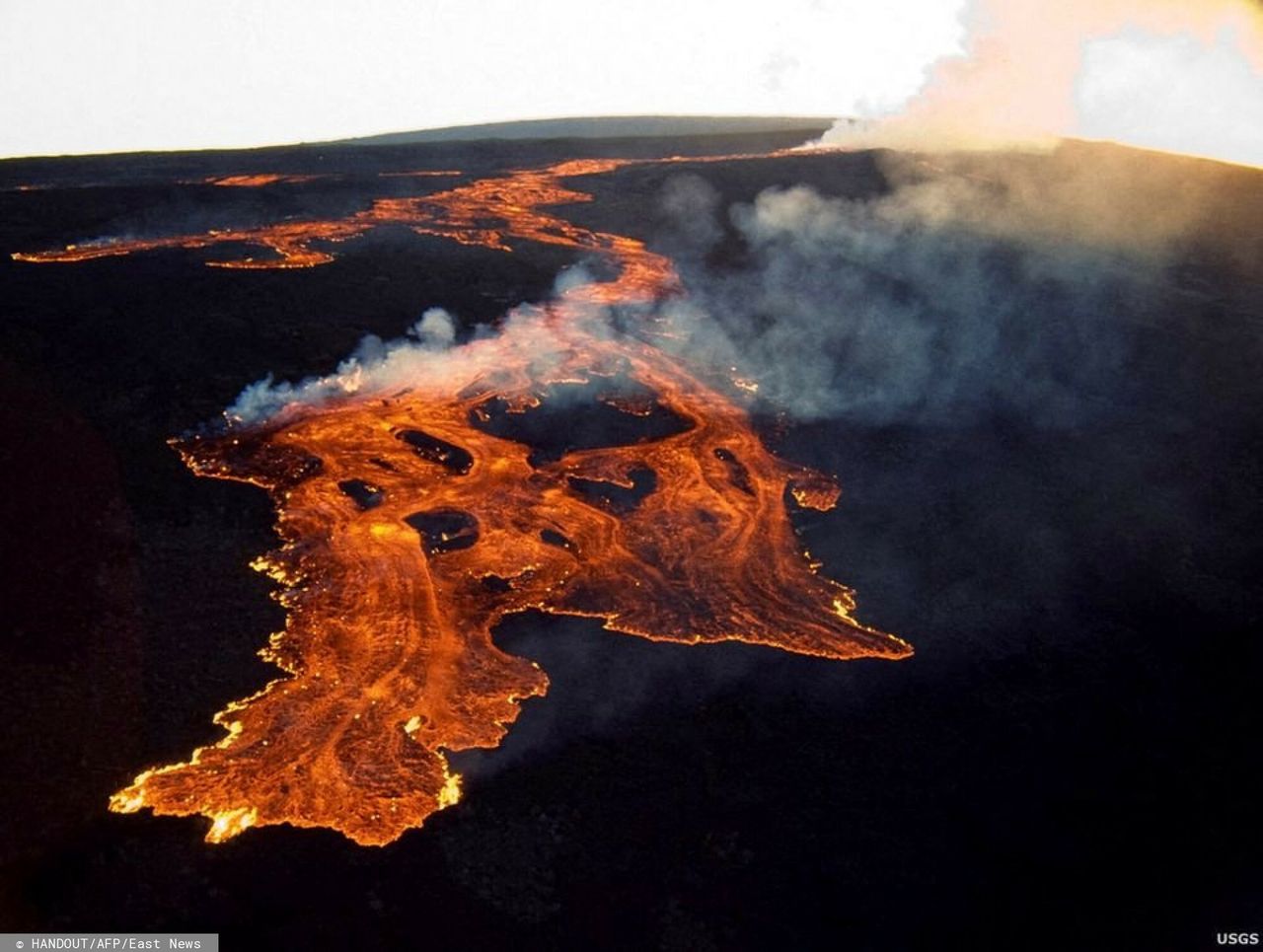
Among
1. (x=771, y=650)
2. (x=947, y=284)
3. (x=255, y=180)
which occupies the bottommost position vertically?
(x=771, y=650)

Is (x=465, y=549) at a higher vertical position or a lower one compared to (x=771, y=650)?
higher

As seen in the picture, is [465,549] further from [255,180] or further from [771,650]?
[255,180]

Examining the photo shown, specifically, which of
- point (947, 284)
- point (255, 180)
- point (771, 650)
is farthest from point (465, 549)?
point (255, 180)

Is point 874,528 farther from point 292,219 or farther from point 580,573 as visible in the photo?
point 292,219

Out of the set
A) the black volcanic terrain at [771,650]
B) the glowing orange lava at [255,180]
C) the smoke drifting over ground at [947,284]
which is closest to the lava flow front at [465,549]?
the black volcanic terrain at [771,650]

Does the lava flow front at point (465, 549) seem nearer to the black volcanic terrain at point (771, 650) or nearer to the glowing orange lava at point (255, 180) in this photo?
the black volcanic terrain at point (771, 650)

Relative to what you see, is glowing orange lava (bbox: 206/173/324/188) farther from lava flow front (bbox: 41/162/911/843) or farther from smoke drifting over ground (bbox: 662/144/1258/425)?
lava flow front (bbox: 41/162/911/843)

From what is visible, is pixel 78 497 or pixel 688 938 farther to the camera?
pixel 78 497

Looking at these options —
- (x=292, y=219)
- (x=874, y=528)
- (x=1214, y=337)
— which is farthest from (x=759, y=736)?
(x=292, y=219)
